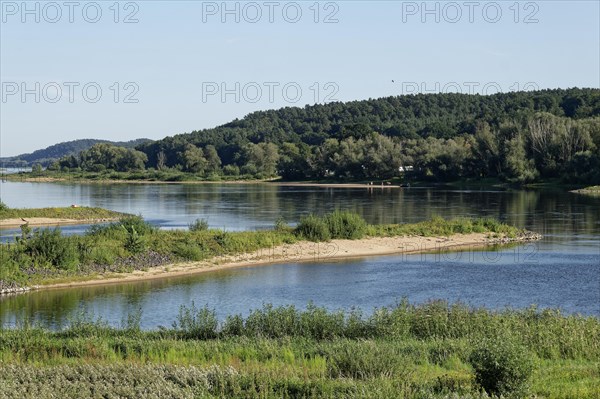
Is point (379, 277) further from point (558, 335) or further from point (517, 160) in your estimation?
point (517, 160)

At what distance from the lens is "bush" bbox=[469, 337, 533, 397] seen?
9734 millimetres

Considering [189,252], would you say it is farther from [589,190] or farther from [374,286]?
[589,190]

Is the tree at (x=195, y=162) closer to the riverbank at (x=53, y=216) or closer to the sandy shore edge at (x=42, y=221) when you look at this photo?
the riverbank at (x=53, y=216)

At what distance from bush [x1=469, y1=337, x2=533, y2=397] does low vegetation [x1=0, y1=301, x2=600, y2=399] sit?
14mm

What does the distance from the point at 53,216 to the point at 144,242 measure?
29.2 metres

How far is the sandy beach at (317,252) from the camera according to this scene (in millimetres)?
35159

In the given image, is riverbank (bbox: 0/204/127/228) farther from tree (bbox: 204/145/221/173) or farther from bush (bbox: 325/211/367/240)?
tree (bbox: 204/145/221/173)

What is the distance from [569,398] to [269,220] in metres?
51.6

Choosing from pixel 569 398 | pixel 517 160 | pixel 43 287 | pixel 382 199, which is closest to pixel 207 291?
pixel 43 287

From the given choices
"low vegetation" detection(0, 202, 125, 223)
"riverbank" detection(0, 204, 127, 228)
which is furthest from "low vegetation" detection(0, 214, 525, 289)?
"low vegetation" detection(0, 202, 125, 223)

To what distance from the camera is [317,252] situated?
43.7 metres

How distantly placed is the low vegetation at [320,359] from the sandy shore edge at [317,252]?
16965mm

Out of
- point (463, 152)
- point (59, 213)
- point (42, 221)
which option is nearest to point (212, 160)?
point (463, 152)

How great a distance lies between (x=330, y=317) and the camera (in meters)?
17.4
